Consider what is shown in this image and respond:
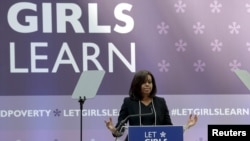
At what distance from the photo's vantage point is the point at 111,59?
443 cm

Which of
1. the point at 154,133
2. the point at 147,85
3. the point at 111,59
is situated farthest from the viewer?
the point at 111,59

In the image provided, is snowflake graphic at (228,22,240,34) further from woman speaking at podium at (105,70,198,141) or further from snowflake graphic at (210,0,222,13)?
woman speaking at podium at (105,70,198,141)

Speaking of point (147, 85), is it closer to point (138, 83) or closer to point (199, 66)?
point (138, 83)

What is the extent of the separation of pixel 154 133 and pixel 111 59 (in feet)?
5.85

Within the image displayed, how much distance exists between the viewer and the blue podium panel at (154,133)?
271 centimetres

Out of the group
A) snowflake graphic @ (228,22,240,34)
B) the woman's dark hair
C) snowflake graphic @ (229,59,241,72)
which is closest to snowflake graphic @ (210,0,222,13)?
snowflake graphic @ (228,22,240,34)

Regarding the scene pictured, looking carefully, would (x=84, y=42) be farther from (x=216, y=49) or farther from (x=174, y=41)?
(x=216, y=49)

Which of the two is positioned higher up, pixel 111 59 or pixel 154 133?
pixel 111 59

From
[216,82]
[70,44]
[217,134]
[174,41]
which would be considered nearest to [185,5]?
[174,41]

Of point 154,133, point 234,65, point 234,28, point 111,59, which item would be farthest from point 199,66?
point 154,133

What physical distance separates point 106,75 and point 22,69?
0.74 m

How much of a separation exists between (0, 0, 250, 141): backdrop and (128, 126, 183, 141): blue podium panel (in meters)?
1.72

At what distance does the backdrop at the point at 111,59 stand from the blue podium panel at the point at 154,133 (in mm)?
1718

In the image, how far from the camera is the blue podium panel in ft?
8.89
